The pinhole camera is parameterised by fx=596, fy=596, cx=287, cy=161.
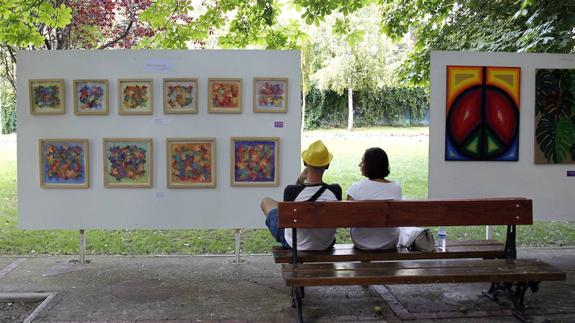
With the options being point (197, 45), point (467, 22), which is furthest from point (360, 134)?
point (467, 22)

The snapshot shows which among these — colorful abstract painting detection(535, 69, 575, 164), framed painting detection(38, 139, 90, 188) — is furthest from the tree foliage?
framed painting detection(38, 139, 90, 188)

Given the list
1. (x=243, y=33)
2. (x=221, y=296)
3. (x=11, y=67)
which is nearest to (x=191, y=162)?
(x=221, y=296)

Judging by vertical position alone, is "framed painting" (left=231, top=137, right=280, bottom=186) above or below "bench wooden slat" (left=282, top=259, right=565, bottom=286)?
above

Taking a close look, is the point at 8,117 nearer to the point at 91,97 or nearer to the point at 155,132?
the point at 91,97

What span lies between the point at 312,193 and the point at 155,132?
233 cm

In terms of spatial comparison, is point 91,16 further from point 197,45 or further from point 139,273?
point 139,273

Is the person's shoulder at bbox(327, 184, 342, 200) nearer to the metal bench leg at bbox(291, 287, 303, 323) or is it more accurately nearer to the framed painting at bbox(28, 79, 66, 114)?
the metal bench leg at bbox(291, 287, 303, 323)

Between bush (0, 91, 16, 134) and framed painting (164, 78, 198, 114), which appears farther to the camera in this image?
bush (0, 91, 16, 134)

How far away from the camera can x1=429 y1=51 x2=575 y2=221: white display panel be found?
6.59 meters

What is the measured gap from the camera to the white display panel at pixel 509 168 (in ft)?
21.6

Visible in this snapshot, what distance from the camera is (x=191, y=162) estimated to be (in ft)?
21.2

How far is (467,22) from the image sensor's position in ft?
31.1

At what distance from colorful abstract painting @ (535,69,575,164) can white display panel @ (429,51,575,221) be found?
0.07 metres

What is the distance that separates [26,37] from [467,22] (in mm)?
6514
